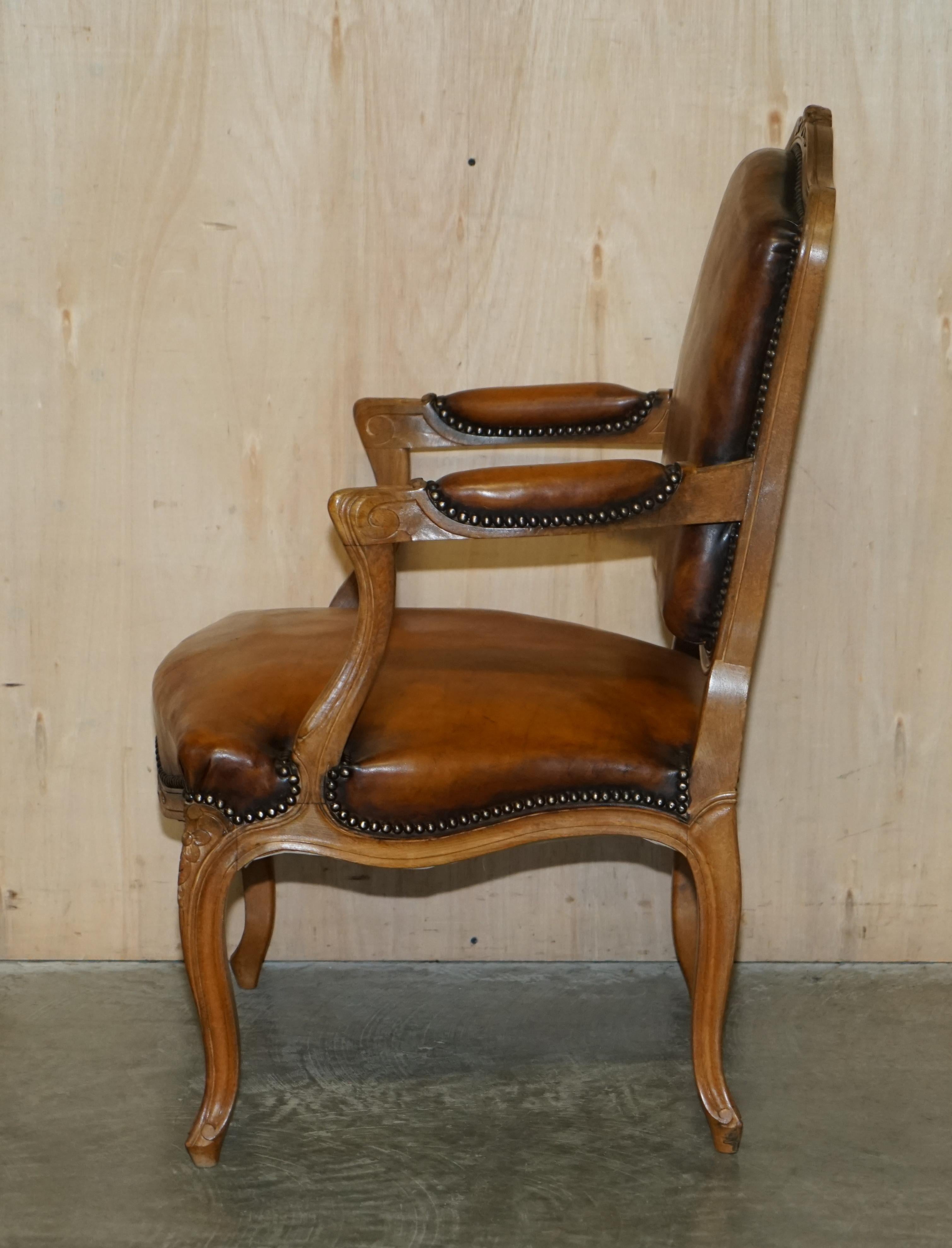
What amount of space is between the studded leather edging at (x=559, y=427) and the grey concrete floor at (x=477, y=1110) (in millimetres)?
817

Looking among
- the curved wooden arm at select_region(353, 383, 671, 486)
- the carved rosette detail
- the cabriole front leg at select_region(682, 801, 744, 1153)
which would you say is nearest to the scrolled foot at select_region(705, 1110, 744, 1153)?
the cabriole front leg at select_region(682, 801, 744, 1153)

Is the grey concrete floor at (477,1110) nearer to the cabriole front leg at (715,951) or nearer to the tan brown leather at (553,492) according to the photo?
the cabriole front leg at (715,951)

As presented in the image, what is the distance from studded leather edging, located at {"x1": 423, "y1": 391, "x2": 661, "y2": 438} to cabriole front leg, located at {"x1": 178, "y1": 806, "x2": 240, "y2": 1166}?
0.65 meters

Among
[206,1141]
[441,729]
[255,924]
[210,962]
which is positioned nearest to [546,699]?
[441,729]

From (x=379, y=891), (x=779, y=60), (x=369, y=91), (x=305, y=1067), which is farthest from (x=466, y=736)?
(x=779, y=60)

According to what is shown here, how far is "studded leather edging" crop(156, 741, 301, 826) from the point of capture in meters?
1.30

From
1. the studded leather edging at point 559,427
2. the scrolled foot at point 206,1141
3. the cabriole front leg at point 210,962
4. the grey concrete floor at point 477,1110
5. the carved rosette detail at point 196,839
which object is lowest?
the grey concrete floor at point 477,1110

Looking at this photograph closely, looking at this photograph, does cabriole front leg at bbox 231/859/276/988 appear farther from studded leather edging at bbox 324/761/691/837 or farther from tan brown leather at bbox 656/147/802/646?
tan brown leather at bbox 656/147/802/646

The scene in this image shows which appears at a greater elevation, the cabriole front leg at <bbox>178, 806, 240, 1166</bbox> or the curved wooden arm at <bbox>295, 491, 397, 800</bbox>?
the curved wooden arm at <bbox>295, 491, 397, 800</bbox>

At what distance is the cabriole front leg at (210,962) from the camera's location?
1.33 metres

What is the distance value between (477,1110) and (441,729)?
54cm

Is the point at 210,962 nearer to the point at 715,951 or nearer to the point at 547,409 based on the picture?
the point at 715,951

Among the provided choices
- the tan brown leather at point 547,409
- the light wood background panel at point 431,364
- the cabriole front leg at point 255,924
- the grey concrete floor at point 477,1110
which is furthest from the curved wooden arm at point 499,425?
the grey concrete floor at point 477,1110

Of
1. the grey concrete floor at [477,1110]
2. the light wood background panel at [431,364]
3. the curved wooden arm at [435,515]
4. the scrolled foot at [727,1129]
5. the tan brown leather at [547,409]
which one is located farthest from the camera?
the light wood background panel at [431,364]
